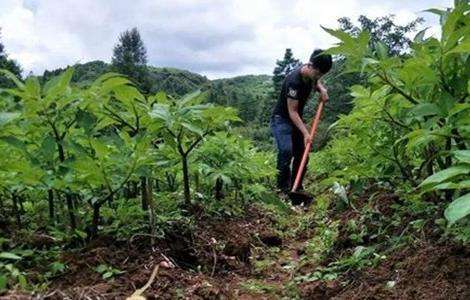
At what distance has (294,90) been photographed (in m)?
7.55

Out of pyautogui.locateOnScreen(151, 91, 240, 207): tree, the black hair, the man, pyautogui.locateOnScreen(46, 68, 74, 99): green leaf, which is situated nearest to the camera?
pyautogui.locateOnScreen(46, 68, 74, 99): green leaf

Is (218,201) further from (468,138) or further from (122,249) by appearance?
(468,138)

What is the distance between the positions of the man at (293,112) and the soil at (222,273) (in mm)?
3514

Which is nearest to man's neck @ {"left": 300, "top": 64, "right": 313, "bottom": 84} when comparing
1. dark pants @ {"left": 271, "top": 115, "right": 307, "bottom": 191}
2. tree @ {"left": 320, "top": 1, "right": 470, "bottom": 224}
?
dark pants @ {"left": 271, "top": 115, "right": 307, "bottom": 191}

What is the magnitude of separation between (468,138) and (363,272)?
1014mm

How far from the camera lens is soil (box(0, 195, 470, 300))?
2434 millimetres

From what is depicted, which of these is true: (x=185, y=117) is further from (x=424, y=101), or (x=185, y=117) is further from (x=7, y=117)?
(x=424, y=101)

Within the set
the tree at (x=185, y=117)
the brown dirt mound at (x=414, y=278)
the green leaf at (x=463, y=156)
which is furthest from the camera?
the tree at (x=185, y=117)

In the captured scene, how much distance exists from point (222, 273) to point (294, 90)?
4423 mm

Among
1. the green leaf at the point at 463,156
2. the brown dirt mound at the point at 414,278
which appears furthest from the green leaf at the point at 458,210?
the brown dirt mound at the point at 414,278

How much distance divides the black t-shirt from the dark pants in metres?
0.11

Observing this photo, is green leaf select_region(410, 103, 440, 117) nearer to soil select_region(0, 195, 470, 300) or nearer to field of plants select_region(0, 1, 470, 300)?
field of plants select_region(0, 1, 470, 300)

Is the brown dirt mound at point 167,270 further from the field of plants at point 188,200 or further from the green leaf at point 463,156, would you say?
the green leaf at point 463,156

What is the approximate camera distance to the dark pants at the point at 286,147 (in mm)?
7590
